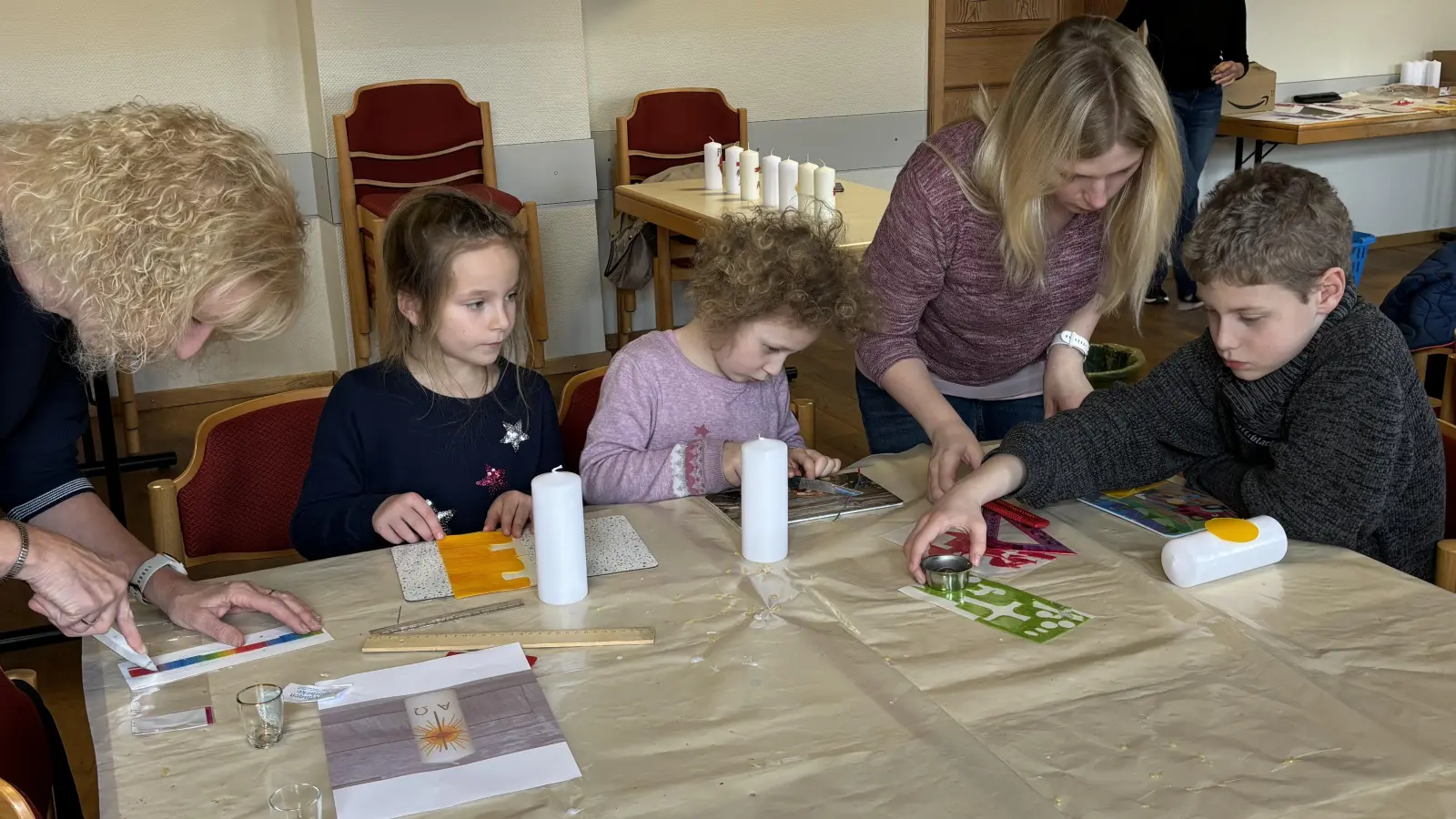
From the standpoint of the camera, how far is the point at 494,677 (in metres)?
1.34

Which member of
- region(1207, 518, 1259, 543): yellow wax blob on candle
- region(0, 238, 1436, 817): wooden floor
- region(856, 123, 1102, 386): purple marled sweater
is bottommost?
A: region(0, 238, 1436, 817): wooden floor

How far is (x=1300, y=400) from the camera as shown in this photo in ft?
5.32

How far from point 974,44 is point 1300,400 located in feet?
15.7

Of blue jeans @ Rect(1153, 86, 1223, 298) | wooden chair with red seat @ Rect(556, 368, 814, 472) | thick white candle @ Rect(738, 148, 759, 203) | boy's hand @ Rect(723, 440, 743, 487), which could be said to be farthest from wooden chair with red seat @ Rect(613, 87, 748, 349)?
boy's hand @ Rect(723, 440, 743, 487)

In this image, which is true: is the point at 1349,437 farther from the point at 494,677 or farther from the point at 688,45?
the point at 688,45

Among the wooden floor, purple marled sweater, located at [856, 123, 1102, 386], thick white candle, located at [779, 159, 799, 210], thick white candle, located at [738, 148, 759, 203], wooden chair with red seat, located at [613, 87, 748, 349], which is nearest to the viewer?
purple marled sweater, located at [856, 123, 1102, 386]

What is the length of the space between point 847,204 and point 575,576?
2825mm

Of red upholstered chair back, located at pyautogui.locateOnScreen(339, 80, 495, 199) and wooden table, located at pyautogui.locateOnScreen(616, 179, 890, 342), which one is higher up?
red upholstered chair back, located at pyautogui.locateOnScreen(339, 80, 495, 199)

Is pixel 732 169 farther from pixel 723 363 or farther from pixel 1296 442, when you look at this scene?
pixel 1296 442

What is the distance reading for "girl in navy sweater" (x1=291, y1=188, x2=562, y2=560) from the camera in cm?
197

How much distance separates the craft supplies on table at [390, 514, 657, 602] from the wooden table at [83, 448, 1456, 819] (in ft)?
0.10

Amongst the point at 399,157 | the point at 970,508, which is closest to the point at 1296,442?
the point at 970,508

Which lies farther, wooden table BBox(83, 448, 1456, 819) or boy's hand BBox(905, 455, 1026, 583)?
boy's hand BBox(905, 455, 1026, 583)

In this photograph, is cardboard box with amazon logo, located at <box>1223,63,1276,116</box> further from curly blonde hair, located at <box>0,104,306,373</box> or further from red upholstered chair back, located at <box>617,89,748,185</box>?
curly blonde hair, located at <box>0,104,306,373</box>
